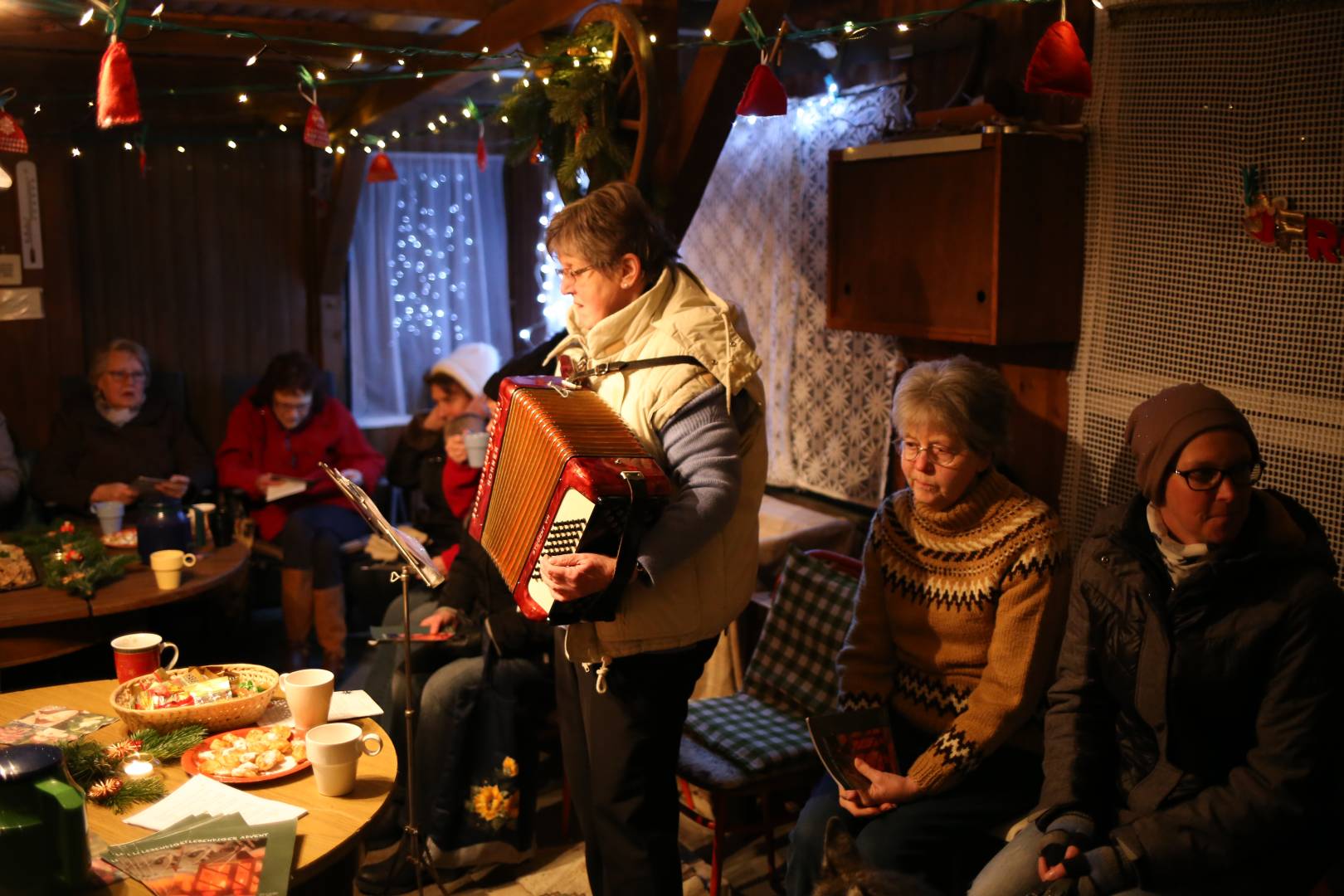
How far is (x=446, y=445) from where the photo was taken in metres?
3.71

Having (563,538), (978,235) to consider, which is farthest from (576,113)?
(563,538)

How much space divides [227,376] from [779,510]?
294 cm

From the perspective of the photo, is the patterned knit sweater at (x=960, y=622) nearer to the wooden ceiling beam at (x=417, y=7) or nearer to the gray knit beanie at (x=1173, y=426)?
the gray knit beanie at (x=1173, y=426)

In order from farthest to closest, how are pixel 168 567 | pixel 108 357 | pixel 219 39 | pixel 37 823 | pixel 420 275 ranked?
1. pixel 420 275
2. pixel 108 357
3. pixel 219 39
4. pixel 168 567
5. pixel 37 823

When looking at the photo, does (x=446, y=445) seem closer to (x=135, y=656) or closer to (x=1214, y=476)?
(x=135, y=656)

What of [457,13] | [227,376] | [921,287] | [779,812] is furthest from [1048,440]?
[227,376]

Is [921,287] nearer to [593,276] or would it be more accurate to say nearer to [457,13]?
[593,276]

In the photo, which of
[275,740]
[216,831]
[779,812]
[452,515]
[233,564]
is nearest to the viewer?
[216,831]

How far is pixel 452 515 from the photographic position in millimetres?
3762

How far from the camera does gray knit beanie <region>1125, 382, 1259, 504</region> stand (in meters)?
1.89

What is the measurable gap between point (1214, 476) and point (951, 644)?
650 mm

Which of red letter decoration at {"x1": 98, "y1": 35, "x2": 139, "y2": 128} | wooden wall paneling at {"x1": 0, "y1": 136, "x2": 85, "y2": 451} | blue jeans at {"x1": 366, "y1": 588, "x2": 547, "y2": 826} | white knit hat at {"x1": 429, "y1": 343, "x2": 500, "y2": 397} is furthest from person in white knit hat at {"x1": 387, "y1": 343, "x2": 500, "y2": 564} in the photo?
wooden wall paneling at {"x1": 0, "y1": 136, "x2": 85, "y2": 451}

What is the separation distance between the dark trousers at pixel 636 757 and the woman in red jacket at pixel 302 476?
2337mm

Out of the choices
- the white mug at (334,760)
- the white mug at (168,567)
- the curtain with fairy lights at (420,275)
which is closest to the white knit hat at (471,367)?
the white mug at (168,567)
